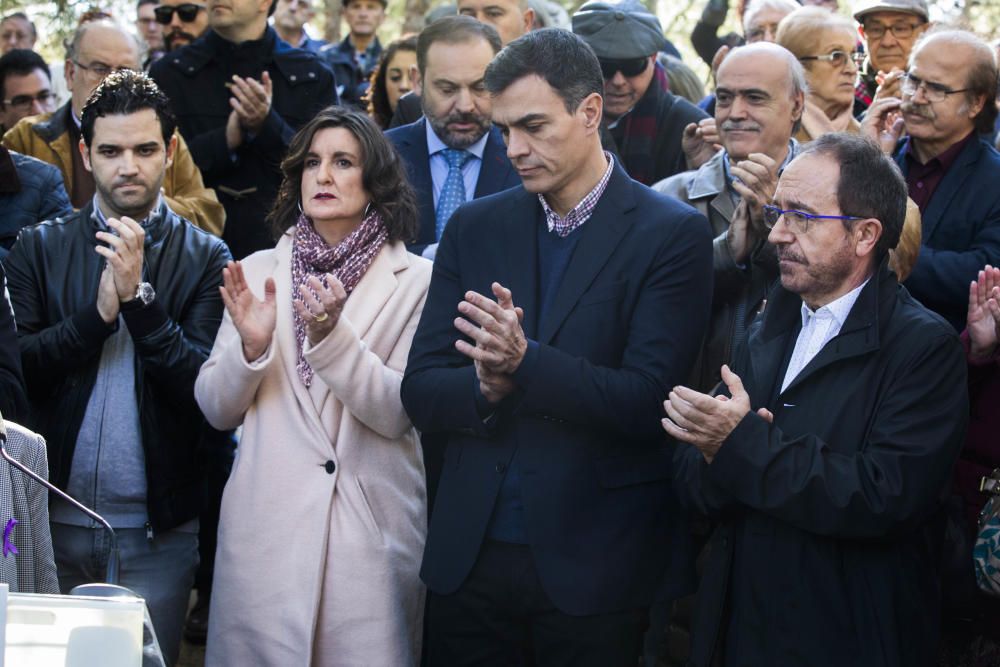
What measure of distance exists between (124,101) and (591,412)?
2398mm

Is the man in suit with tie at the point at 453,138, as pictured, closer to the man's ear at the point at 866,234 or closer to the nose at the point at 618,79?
the nose at the point at 618,79

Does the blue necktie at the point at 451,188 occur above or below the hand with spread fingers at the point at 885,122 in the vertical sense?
below

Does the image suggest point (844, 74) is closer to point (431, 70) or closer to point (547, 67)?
point (431, 70)

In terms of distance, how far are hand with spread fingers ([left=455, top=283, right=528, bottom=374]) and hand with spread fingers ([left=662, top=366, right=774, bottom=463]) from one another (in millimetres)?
438

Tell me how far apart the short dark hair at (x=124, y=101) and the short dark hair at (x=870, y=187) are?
260cm

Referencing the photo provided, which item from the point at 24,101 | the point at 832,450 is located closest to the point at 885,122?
the point at 832,450

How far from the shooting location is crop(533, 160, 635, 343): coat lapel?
13.6 ft

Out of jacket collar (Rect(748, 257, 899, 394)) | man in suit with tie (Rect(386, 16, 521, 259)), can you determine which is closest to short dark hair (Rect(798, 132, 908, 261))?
jacket collar (Rect(748, 257, 899, 394))

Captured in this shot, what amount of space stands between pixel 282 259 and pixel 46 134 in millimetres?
2283

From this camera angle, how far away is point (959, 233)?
5082 mm

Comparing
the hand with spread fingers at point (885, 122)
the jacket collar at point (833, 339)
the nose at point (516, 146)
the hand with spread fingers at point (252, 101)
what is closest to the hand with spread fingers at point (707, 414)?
the jacket collar at point (833, 339)

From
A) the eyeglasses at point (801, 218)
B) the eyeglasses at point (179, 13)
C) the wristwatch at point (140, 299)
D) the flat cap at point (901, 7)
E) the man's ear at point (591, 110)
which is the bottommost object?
the wristwatch at point (140, 299)

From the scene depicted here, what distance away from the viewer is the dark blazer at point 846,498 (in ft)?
12.0

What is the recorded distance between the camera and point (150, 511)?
4867 mm
